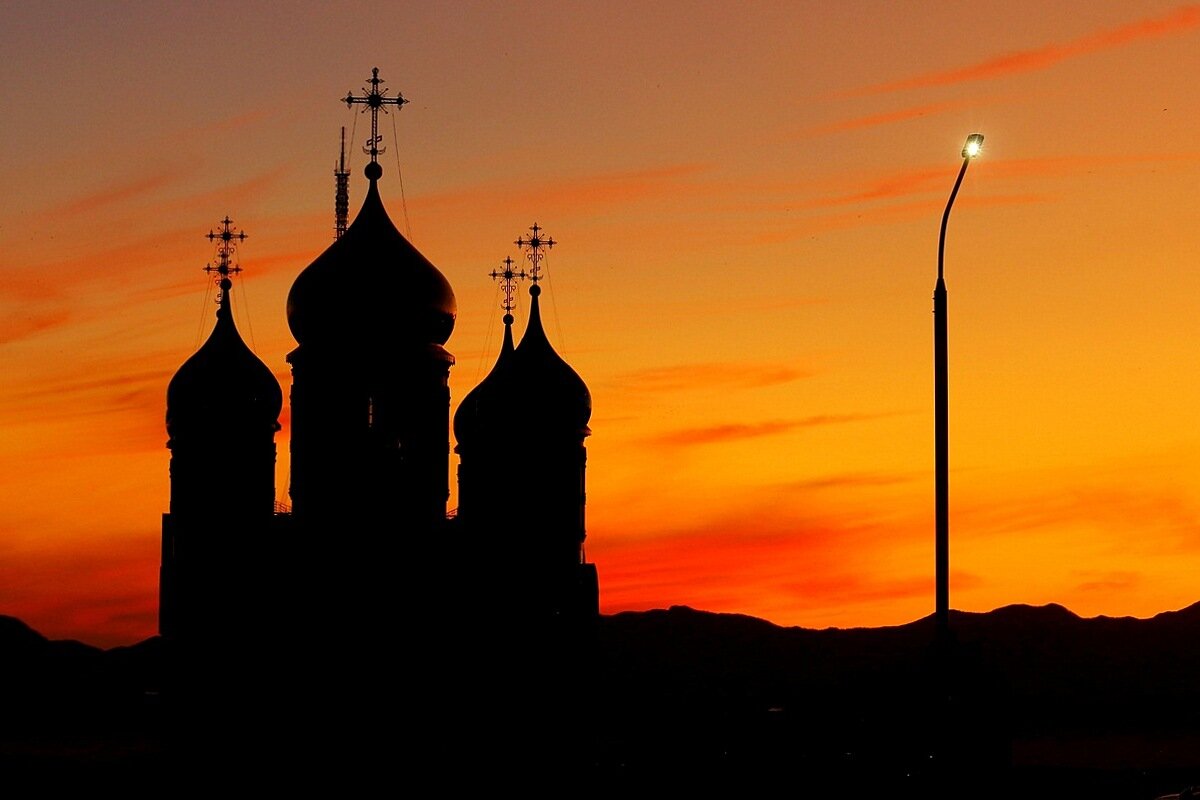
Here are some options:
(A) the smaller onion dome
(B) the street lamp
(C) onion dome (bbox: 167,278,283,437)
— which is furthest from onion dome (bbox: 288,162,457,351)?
(B) the street lamp

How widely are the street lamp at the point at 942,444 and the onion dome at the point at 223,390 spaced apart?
3321 centimetres

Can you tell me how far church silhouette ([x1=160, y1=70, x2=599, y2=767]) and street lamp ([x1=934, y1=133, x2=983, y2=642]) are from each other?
92.1 feet

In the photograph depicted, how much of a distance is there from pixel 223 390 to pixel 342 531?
5703mm

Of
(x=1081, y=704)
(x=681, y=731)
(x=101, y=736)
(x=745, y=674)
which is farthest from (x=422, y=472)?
(x=1081, y=704)

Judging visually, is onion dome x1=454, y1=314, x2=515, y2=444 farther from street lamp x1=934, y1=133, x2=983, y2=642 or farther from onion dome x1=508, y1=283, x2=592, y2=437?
street lamp x1=934, y1=133, x2=983, y2=642

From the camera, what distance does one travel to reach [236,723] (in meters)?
58.6

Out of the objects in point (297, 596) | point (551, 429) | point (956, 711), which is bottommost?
point (956, 711)

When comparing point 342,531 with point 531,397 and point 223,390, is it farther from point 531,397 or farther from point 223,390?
point 531,397

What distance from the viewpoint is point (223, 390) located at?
2418 inches

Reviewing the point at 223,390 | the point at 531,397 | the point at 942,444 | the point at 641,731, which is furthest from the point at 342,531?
the point at 942,444

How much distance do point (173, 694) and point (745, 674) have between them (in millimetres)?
95143

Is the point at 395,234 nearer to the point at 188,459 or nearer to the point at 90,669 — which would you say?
the point at 188,459

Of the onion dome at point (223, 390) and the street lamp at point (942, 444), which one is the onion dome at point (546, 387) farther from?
the street lamp at point (942, 444)

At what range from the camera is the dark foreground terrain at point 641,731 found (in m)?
39.0
